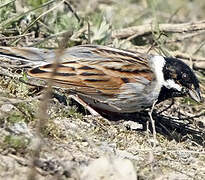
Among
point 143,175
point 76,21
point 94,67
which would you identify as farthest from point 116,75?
point 76,21

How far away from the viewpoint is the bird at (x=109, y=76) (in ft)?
13.7

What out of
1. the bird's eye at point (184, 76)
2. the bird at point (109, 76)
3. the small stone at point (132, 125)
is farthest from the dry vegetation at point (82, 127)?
the bird's eye at point (184, 76)

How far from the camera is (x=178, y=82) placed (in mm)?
4543

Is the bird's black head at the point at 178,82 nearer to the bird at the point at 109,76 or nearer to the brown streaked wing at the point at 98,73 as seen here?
the bird at the point at 109,76

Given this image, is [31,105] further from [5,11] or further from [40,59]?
[5,11]

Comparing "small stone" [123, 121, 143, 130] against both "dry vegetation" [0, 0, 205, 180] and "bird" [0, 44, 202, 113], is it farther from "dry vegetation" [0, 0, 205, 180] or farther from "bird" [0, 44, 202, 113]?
"bird" [0, 44, 202, 113]

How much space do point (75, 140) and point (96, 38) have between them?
1.96 meters

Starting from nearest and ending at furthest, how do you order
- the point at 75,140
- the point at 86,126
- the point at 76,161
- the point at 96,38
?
the point at 76,161 < the point at 75,140 < the point at 86,126 < the point at 96,38

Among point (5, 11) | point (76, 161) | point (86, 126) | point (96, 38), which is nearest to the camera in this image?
point (76, 161)

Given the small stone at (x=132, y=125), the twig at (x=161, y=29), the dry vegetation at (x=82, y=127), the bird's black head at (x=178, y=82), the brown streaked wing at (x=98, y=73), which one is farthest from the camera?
the twig at (x=161, y=29)

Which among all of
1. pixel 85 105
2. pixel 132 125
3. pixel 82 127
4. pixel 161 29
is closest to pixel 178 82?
pixel 132 125

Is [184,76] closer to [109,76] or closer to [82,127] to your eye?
[109,76]

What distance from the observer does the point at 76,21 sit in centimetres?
563

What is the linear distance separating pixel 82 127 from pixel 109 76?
19.9 inches
